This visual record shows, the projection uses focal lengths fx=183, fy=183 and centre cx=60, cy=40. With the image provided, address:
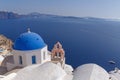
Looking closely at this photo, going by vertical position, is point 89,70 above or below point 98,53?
above

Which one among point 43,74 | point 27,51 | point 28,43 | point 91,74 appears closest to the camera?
point 43,74

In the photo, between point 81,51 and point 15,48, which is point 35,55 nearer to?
point 15,48

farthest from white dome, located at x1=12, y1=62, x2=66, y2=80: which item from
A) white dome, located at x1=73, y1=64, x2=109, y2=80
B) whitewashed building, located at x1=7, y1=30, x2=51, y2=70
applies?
whitewashed building, located at x1=7, y1=30, x2=51, y2=70

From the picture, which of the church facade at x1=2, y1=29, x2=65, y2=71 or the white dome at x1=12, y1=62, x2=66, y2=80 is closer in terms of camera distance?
the white dome at x1=12, y1=62, x2=66, y2=80

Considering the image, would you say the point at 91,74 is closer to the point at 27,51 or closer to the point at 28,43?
the point at 27,51

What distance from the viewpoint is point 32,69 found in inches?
650

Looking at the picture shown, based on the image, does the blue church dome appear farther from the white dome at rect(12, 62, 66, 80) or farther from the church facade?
the white dome at rect(12, 62, 66, 80)

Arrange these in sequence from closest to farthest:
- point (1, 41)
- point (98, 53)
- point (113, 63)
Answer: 1. point (113, 63)
2. point (1, 41)
3. point (98, 53)

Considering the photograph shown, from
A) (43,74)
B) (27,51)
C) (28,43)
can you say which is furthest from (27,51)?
(43,74)

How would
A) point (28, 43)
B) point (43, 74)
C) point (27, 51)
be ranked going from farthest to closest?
point (28, 43) < point (27, 51) < point (43, 74)

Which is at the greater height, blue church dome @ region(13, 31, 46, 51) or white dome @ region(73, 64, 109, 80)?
blue church dome @ region(13, 31, 46, 51)

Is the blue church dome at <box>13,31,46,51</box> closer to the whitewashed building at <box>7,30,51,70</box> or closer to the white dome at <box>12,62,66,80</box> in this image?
the whitewashed building at <box>7,30,51,70</box>

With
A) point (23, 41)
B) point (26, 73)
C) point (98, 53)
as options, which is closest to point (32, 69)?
point (26, 73)

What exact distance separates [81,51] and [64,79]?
1766 inches
